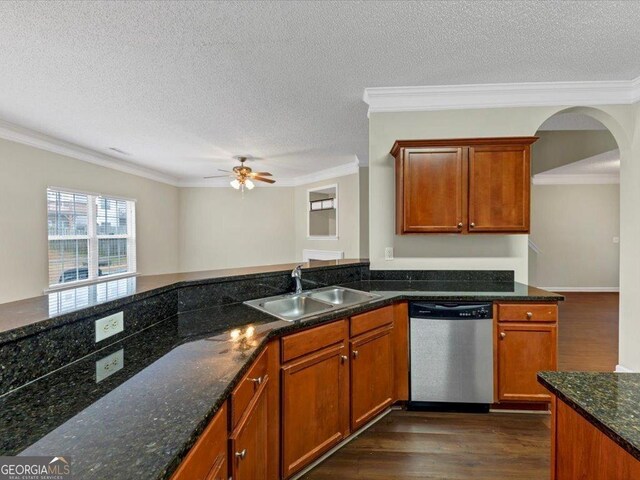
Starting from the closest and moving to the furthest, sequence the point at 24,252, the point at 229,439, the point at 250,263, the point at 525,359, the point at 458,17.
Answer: the point at 229,439 → the point at 458,17 → the point at 525,359 → the point at 24,252 → the point at 250,263

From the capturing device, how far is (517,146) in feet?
7.88

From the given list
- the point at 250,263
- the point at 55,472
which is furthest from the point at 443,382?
the point at 250,263

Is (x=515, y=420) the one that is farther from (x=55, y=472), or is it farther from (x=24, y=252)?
(x=24, y=252)

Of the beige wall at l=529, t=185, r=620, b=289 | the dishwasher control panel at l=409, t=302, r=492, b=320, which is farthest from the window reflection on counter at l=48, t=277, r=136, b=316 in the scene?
the beige wall at l=529, t=185, r=620, b=289

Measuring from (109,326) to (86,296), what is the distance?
20cm

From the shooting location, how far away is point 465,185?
2.45 m

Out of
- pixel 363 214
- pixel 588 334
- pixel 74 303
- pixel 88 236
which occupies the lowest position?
pixel 588 334

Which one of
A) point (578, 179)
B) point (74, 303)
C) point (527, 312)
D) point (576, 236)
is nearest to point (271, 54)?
point (74, 303)

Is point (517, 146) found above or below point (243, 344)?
above

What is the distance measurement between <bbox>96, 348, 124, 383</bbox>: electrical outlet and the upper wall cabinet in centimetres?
210

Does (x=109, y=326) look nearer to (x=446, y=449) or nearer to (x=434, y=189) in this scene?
(x=446, y=449)

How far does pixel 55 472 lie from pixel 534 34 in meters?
2.88

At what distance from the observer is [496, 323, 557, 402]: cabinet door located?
2166 mm

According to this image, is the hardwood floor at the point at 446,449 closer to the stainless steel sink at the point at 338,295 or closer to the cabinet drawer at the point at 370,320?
the cabinet drawer at the point at 370,320
